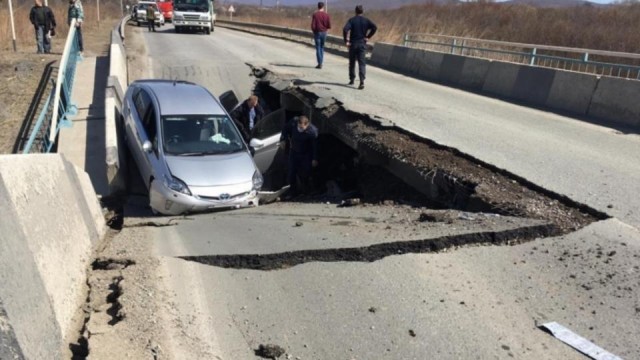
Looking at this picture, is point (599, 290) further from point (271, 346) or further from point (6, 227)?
point (6, 227)

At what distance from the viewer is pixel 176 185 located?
843 centimetres

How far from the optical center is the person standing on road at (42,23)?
17.7 metres

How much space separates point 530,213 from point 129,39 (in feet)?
86.6

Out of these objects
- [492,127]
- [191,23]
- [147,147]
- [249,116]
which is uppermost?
[191,23]

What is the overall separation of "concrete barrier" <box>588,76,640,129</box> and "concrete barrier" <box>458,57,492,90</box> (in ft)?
13.7

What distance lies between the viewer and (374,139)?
376 inches

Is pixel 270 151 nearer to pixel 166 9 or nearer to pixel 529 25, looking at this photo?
pixel 529 25

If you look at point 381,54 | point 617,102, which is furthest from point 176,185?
point 381,54

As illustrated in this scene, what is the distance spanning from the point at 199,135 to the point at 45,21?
1188 centimetres

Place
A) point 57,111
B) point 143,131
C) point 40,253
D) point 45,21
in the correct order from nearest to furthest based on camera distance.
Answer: point 40,253
point 143,131
point 57,111
point 45,21

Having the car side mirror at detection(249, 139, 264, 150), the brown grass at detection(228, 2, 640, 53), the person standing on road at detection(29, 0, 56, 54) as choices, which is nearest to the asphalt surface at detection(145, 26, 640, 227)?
the car side mirror at detection(249, 139, 264, 150)

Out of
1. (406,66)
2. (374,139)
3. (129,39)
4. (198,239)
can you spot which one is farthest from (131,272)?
(129,39)

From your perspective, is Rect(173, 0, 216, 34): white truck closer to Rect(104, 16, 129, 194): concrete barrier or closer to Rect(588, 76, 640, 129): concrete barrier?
Rect(104, 16, 129, 194): concrete barrier

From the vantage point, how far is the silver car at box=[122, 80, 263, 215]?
851 centimetres
